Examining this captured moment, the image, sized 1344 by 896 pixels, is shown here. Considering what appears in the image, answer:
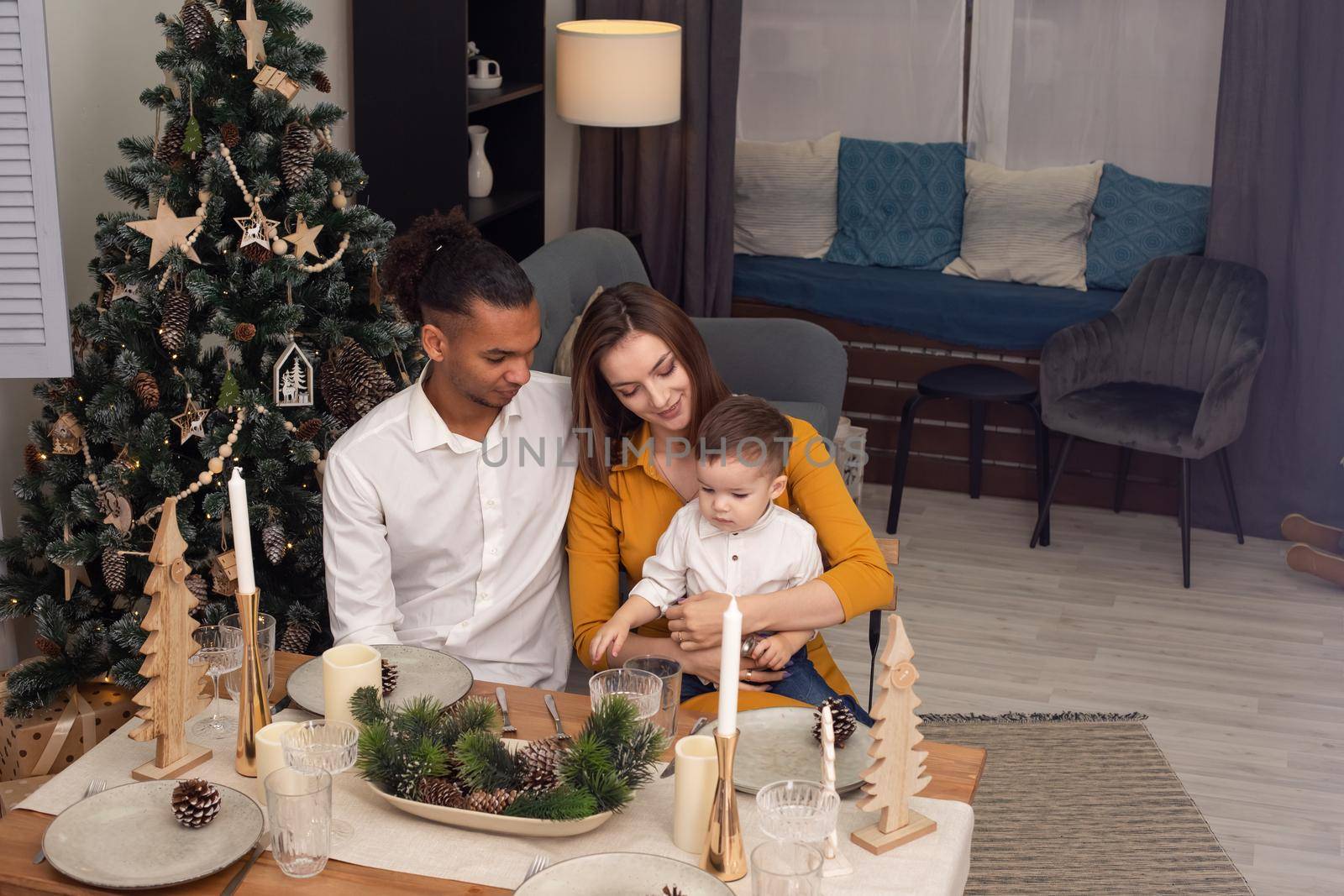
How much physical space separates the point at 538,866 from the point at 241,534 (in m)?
0.51

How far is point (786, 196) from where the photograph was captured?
495 cm

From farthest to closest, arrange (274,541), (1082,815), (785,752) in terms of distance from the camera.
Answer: (1082,815) → (274,541) → (785,752)

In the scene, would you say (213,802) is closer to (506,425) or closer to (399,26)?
(506,425)

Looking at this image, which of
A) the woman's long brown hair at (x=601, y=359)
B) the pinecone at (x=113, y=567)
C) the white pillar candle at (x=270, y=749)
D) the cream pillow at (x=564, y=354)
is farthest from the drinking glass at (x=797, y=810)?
the cream pillow at (x=564, y=354)

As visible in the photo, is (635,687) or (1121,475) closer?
(635,687)

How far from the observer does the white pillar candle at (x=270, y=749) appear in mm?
1544

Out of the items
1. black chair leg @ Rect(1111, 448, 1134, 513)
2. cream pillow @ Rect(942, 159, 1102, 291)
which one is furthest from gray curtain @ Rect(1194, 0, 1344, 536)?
cream pillow @ Rect(942, 159, 1102, 291)

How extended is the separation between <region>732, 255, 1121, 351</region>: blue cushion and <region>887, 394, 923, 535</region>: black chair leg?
1.04 ft

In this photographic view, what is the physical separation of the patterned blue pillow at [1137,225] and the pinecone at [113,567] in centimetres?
339

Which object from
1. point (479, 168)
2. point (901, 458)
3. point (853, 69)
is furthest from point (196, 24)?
point (853, 69)

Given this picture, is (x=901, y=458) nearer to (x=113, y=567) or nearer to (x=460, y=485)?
(x=460, y=485)

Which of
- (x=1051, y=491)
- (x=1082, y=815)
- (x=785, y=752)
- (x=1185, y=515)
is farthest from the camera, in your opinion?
(x=1051, y=491)

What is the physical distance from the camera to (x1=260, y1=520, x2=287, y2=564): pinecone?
2361 mm

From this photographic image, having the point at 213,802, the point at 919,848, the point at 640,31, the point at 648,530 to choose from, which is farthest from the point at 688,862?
the point at 640,31
